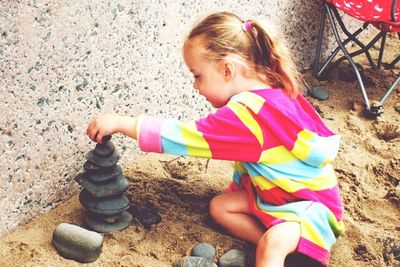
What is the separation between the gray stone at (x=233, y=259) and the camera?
2.15 m

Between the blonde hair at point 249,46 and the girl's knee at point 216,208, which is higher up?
the blonde hair at point 249,46

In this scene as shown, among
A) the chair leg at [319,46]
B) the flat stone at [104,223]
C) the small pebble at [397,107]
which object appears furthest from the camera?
the chair leg at [319,46]

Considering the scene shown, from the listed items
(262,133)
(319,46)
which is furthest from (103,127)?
(319,46)

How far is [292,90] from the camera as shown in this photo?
7.10ft

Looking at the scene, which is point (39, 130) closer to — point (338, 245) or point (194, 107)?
point (194, 107)

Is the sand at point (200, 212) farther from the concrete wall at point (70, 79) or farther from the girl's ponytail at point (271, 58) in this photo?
the girl's ponytail at point (271, 58)

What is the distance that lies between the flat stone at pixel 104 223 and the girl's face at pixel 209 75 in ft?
1.87

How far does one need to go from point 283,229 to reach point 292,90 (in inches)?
18.9

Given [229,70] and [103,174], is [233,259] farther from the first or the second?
[229,70]

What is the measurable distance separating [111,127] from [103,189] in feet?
0.78

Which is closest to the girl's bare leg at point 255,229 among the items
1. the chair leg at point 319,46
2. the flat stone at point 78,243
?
the flat stone at point 78,243

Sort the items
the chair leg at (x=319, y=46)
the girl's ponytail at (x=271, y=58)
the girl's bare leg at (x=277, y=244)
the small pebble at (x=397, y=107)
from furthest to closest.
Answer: the chair leg at (x=319, y=46), the small pebble at (x=397, y=107), the girl's ponytail at (x=271, y=58), the girl's bare leg at (x=277, y=244)

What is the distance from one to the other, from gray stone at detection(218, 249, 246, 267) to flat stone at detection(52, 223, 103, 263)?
420 millimetres

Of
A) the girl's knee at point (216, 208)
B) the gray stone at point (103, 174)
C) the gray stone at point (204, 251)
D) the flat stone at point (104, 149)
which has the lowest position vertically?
the gray stone at point (204, 251)
